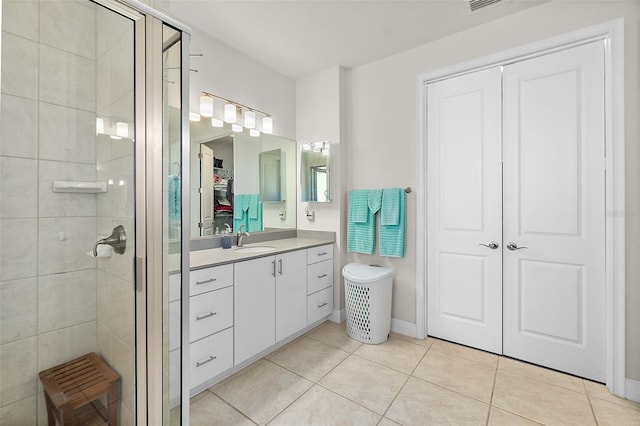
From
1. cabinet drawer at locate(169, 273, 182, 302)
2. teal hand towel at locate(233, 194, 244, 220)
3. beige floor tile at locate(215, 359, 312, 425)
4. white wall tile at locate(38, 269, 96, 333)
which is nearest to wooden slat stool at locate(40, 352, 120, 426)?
white wall tile at locate(38, 269, 96, 333)

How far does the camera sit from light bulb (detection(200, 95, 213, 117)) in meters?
2.27

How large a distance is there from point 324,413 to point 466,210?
184 centimetres

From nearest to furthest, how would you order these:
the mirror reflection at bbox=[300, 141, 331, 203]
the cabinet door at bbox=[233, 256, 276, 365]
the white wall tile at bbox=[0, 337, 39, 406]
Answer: the white wall tile at bbox=[0, 337, 39, 406] → the cabinet door at bbox=[233, 256, 276, 365] → the mirror reflection at bbox=[300, 141, 331, 203]

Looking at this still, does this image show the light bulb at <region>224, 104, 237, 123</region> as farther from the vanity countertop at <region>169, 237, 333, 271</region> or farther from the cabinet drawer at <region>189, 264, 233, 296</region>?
the cabinet drawer at <region>189, 264, 233, 296</region>

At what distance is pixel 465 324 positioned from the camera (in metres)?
2.36

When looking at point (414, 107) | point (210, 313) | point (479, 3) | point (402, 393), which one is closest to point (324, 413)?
point (402, 393)

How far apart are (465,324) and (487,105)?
181cm

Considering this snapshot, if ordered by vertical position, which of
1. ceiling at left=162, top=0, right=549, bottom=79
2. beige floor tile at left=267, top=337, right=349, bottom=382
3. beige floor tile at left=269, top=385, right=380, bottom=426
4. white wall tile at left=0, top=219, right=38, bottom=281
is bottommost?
beige floor tile at left=269, top=385, right=380, bottom=426

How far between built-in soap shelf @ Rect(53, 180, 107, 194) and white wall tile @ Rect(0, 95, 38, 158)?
131mm

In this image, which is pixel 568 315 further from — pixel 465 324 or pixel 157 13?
pixel 157 13

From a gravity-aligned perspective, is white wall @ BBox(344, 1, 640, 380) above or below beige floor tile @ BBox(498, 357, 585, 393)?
above

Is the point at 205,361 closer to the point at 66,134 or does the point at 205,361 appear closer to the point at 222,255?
the point at 222,255

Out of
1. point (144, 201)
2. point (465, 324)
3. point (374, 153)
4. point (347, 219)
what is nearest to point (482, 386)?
point (465, 324)

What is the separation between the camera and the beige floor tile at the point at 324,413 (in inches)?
60.1
